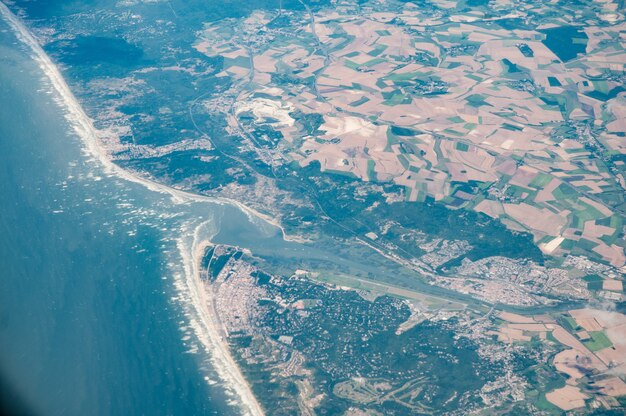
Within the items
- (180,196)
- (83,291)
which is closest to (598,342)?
(180,196)

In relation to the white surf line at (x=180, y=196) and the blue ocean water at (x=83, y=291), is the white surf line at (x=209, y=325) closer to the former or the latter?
the white surf line at (x=180, y=196)

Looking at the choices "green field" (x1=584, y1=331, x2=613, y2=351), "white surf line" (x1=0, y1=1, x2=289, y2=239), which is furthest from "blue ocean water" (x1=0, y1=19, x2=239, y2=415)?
"green field" (x1=584, y1=331, x2=613, y2=351)

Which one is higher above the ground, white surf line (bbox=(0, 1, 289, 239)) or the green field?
white surf line (bbox=(0, 1, 289, 239))

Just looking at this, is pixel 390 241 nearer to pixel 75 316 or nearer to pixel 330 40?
pixel 75 316

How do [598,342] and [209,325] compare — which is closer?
[598,342]

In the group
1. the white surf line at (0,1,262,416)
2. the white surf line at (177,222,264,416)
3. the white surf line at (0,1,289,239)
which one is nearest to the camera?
the white surf line at (177,222,264,416)

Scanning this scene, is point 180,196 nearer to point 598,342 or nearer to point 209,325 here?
point 209,325

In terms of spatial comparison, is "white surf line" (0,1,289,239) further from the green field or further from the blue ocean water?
the green field
